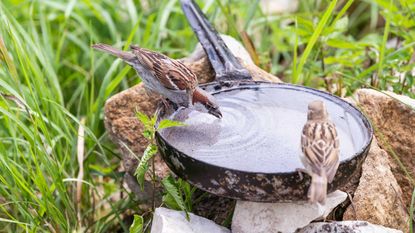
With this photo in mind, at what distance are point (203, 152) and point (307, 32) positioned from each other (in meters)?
1.49

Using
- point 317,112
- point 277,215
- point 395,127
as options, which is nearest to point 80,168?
point 277,215

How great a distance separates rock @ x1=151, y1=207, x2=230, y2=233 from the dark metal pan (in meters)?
0.22

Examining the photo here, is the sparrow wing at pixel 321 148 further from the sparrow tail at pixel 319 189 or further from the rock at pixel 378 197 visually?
the rock at pixel 378 197

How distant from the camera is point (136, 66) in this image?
12.0ft

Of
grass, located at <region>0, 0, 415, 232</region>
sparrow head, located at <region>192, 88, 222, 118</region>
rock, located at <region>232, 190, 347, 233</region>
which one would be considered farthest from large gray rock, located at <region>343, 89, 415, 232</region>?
sparrow head, located at <region>192, 88, 222, 118</region>

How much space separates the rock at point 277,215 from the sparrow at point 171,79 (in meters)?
0.45

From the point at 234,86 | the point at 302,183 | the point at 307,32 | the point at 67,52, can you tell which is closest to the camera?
the point at 302,183

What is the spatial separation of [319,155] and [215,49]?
1333mm

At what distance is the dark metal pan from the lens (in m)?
2.72

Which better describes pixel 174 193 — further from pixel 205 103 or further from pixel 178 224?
pixel 205 103

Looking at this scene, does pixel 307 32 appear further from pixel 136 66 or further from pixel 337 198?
pixel 337 198

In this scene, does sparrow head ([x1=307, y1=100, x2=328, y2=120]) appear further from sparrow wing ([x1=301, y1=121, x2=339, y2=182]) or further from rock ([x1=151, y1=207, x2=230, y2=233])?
rock ([x1=151, y1=207, x2=230, y2=233])

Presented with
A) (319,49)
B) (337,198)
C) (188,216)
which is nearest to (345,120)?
(337,198)

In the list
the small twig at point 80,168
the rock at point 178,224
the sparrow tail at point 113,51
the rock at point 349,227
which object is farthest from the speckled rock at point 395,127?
the small twig at point 80,168
